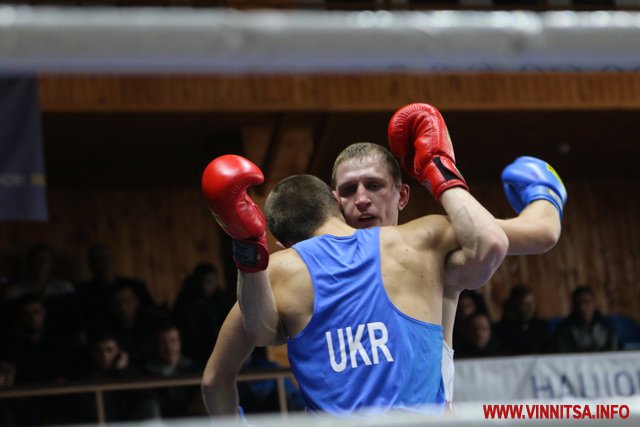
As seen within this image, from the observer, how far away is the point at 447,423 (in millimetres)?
884

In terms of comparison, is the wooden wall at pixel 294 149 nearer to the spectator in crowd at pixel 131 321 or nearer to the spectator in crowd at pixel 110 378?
the spectator in crowd at pixel 131 321

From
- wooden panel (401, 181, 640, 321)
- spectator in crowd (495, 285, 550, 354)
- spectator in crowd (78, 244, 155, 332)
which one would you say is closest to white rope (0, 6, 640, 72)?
spectator in crowd (78, 244, 155, 332)

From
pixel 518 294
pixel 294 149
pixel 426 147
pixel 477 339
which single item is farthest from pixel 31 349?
pixel 426 147

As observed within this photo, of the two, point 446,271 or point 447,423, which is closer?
point 447,423

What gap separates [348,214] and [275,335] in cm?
43

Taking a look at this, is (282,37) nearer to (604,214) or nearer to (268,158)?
(268,158)

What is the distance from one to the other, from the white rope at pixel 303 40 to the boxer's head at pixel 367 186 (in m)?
1.30

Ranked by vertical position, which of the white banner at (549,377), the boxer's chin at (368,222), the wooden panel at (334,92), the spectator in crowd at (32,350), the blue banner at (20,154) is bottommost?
the white banner at (549,377)

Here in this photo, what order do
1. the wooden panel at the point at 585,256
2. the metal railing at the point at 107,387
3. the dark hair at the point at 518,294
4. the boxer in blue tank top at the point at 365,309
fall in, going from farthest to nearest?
the wooden panel at the point at 585,256 → the dark hair at the point at 518,294 → the metal railing at the point at 107,387 → the boxer in blue tank top at the point at 365,309

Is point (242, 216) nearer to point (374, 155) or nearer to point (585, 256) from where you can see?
point (374, 155)

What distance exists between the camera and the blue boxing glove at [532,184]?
7.86ft

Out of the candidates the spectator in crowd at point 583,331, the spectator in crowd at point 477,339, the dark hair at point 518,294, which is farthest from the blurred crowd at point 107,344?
the spectator in crowd at point 583,331

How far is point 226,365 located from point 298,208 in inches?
15.5

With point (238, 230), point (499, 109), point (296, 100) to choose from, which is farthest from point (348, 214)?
point (499, 109)
